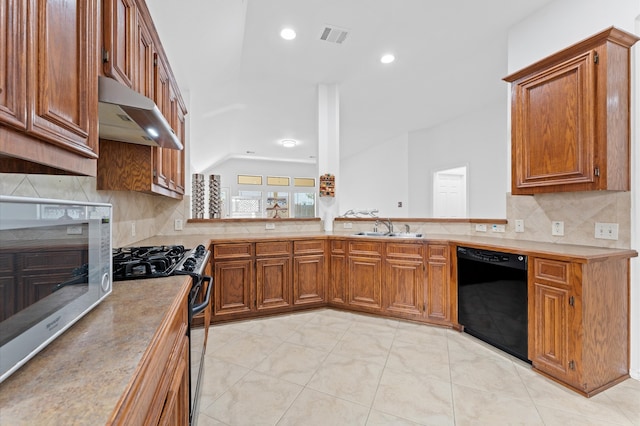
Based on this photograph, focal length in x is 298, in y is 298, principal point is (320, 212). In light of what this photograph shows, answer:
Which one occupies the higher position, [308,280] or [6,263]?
[6,263]

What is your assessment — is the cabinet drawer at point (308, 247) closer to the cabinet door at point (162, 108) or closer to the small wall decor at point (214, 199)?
the small wall decor at point (214, 199)

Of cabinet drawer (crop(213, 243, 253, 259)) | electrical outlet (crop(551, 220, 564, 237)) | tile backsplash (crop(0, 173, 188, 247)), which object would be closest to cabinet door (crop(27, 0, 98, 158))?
tile backsplash (crop(0, 173, 188, 247))

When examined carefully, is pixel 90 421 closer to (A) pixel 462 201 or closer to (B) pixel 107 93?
(B) pixel 107 93

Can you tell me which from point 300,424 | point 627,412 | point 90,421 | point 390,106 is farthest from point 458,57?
point 90,421

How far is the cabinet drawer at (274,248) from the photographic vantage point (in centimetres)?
297

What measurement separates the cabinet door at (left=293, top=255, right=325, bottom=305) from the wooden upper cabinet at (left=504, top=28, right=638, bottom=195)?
2.04 metres

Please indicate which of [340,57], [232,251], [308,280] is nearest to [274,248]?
[232,251]

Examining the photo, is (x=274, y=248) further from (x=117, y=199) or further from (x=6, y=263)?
(x=6, y=263)

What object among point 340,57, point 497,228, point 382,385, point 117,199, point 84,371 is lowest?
point 382,385

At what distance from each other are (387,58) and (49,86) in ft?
10.8

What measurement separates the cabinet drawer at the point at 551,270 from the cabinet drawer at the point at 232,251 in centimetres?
234

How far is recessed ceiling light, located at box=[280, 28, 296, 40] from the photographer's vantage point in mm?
2859

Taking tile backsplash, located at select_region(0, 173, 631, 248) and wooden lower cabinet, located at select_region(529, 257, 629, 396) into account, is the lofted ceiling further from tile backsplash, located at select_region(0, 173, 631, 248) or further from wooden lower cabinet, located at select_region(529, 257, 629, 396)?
wooden lower cabinet, located at select_region(529, 257, 629, 396)

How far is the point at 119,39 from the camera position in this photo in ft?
4.34
